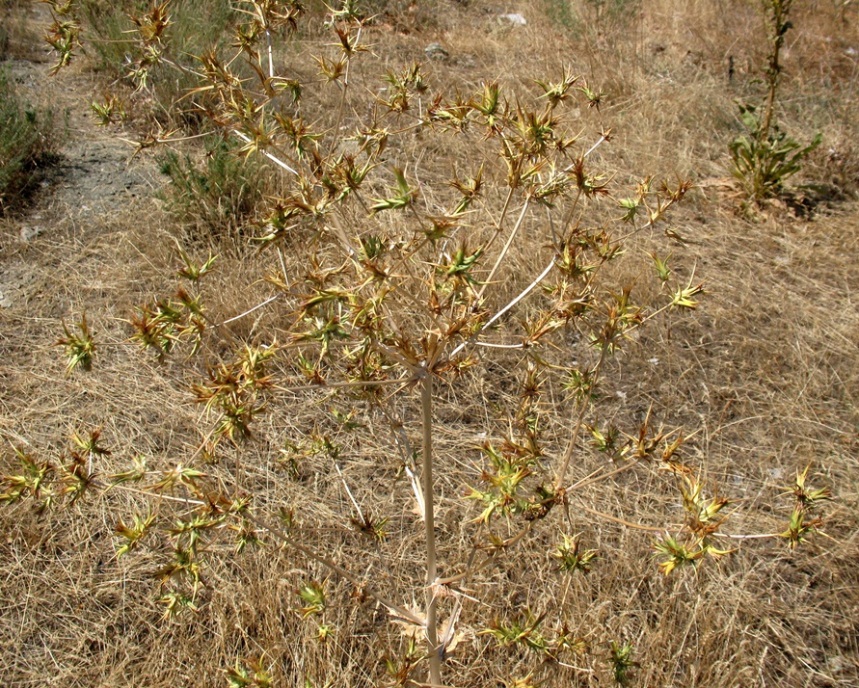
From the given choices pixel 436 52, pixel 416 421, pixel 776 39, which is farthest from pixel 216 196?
pixel 776 39

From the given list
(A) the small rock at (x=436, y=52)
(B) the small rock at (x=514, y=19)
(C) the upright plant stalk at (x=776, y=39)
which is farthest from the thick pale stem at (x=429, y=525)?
(B) the small rock at (x=514, y=19)

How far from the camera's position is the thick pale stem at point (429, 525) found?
4.07 ft

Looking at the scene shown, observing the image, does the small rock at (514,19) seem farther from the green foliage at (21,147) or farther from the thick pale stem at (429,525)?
the thick pale stem at (429,525)

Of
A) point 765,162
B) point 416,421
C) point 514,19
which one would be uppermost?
point 765,162

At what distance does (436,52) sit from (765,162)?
7.64 feet

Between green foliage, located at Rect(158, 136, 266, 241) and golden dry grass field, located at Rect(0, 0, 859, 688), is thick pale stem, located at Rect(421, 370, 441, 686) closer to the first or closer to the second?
golden dry grass field, located at Rect(0, 0, 859, 688)

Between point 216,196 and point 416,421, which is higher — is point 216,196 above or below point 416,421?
above

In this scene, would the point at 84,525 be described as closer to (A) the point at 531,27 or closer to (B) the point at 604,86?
(B) the point at 604,86

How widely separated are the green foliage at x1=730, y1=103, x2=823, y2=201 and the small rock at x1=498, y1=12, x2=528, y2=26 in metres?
2.43

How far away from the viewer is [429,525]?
137 cm

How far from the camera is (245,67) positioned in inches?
160

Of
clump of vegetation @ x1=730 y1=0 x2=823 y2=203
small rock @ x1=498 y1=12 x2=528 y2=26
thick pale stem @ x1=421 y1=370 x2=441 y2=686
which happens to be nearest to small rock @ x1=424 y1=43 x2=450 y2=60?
small rock @ x1=498 y1=12 x2=528 y2=26

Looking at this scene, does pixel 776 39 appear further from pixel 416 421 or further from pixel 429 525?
pixel 429 525

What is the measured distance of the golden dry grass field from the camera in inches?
50.6
